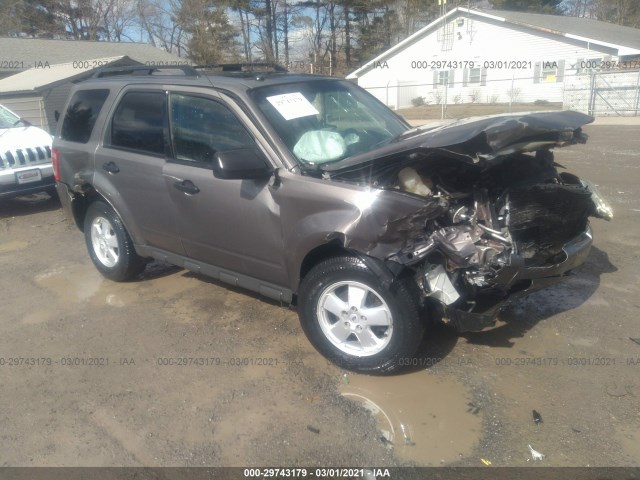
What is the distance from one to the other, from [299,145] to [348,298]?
3.69 feet

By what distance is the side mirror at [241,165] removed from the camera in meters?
3.44

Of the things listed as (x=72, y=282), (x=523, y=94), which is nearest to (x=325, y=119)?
(x=72, y=282)

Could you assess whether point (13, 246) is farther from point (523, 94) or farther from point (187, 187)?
point (523, 94)

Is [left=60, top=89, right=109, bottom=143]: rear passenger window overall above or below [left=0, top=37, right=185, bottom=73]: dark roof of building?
below

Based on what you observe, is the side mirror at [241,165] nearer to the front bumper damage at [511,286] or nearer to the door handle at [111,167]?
the front bumper damage at [511,286]

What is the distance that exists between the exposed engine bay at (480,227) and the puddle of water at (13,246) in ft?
16.9

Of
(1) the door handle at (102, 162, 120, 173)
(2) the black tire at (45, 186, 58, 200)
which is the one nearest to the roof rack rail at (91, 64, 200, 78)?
(1) the door handle at (102, 162, 120, 173)

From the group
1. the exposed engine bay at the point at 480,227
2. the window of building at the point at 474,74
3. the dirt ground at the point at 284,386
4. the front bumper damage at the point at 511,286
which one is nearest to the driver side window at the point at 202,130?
the exposed engine bay at the point at 480,227

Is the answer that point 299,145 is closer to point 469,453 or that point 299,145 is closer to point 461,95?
point 469,453

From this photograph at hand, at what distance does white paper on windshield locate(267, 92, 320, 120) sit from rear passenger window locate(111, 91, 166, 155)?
1.00 m

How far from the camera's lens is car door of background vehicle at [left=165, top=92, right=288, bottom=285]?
3.75 m

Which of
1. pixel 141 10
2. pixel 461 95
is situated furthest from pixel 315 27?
pixel 461 95

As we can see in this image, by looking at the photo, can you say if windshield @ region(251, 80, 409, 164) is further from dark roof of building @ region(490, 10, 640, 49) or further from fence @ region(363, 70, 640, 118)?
dark roof of building @ region(490, 10, 640, 49)

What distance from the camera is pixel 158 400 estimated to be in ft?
11.3
